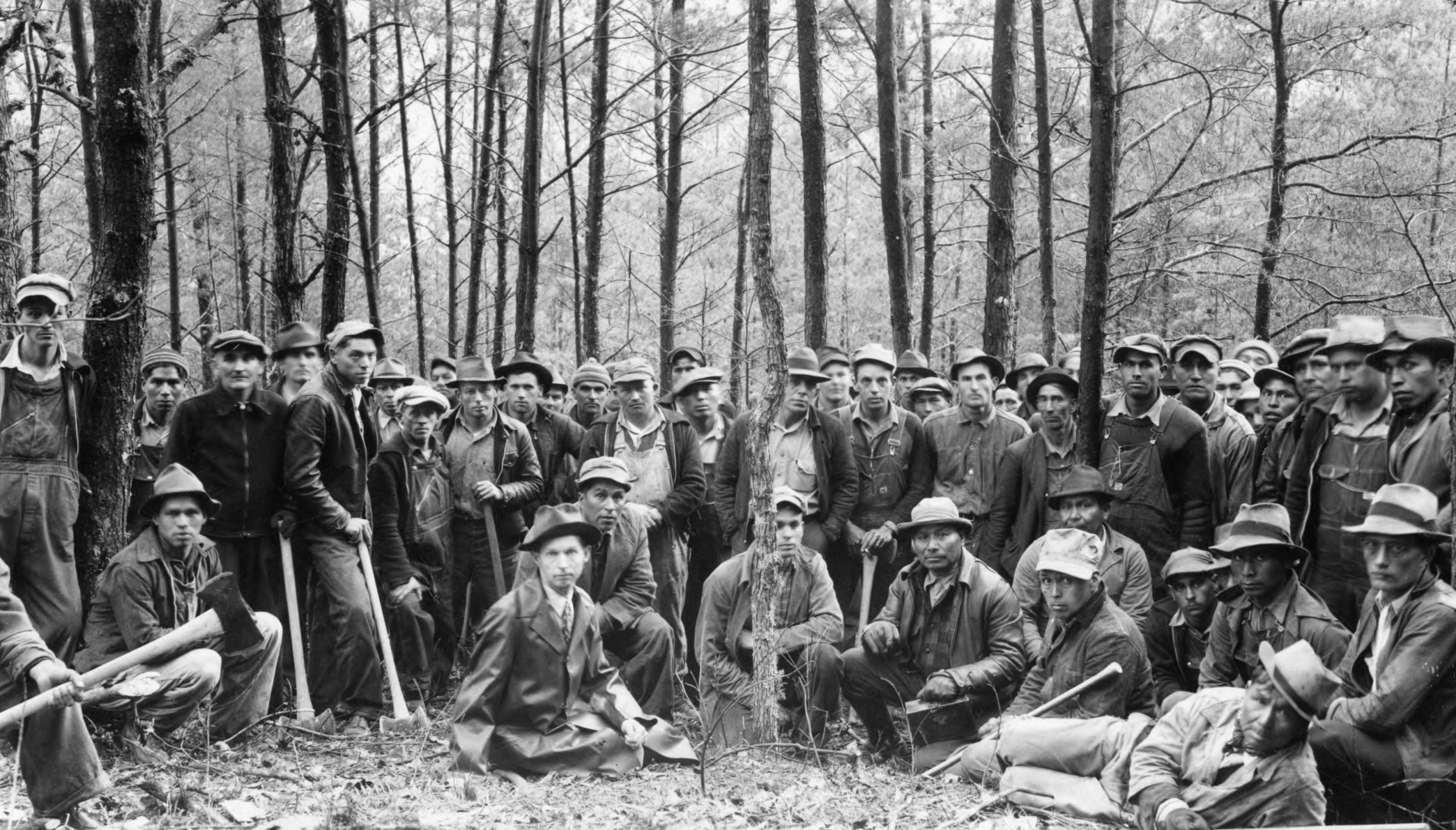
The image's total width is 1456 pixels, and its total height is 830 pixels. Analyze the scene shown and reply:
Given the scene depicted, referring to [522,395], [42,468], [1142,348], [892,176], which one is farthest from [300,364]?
[892,176]

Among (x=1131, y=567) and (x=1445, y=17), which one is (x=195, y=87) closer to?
(x=1131, y=567)

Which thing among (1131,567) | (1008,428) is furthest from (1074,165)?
(1131,567)

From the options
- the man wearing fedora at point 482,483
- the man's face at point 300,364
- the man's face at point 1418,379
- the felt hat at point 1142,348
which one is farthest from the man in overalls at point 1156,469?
the man's face at point 300,364

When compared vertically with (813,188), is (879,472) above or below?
below

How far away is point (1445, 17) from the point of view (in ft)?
54.5

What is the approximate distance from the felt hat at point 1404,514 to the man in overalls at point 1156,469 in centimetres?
223

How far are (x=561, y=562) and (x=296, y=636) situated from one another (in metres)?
2.04

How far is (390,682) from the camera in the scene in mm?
7641

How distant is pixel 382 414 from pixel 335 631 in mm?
3464

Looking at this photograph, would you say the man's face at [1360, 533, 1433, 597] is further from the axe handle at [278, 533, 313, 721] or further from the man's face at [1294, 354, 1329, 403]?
the axe handle at [278, 533, 313, 721]

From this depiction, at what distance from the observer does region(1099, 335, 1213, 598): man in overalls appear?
7.91 m

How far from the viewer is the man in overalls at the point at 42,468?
23.2 ft

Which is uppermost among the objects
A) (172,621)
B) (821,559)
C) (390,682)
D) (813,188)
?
(813,188)

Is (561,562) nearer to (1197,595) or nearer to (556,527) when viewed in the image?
(556,527)
